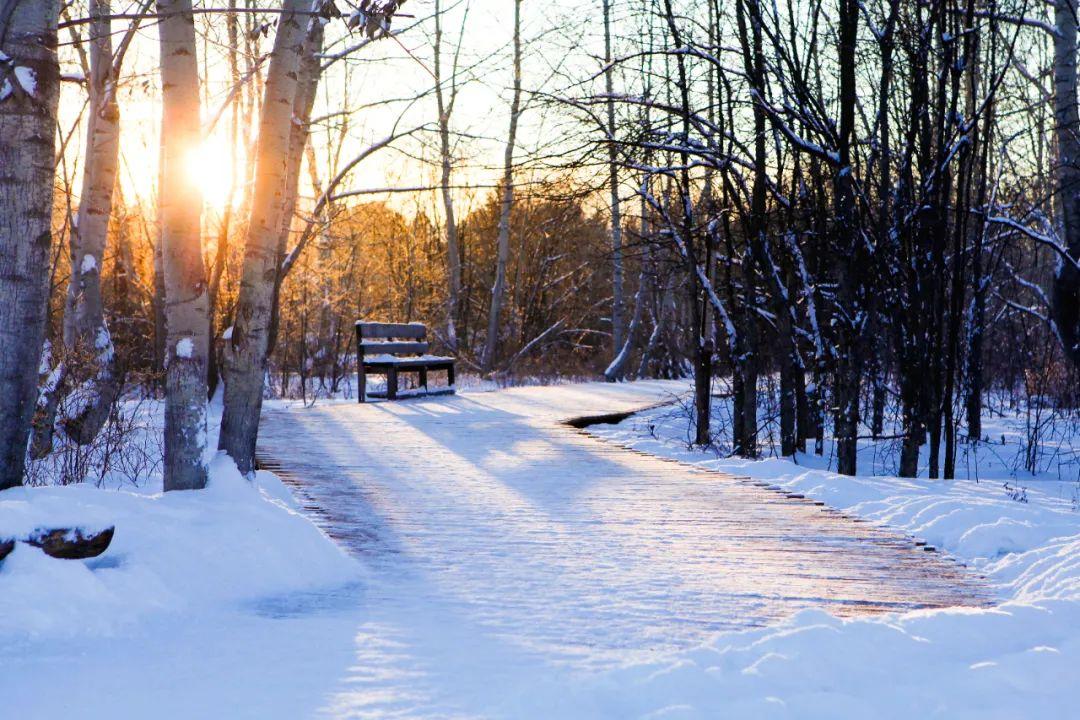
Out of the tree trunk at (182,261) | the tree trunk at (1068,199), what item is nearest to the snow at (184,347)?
the tree trunk at (182,261)

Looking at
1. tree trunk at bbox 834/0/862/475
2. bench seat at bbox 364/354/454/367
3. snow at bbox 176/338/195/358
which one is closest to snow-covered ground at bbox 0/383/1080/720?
snow at bbox 176/338/195/358

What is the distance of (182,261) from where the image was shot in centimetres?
557

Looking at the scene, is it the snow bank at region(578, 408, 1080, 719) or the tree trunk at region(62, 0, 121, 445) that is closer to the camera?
the snow bank at region(578, 408, 1080, 719)

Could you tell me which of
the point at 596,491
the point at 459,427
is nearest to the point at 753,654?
the point at 596,491

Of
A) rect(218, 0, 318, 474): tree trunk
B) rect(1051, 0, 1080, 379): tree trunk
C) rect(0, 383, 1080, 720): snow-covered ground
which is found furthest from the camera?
rect(1051, 0, 1080, 379): tree trunk

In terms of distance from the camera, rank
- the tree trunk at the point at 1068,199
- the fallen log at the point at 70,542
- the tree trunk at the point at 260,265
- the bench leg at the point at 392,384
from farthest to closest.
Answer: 1. the bench leg at the point at 392,384
2. the tree trunk at the point at 1068,199
3. the tree trunk at the point at 260,265
4. the fallen log at the point at 70,542

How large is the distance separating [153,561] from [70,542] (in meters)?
0.41

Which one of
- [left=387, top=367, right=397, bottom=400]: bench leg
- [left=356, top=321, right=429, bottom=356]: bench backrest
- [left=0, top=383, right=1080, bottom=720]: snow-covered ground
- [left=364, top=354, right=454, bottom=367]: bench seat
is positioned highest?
[left=356, top=321, right=429, bottom=356]: bench backrest

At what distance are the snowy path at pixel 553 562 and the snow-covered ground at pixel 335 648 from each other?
0.12 ft

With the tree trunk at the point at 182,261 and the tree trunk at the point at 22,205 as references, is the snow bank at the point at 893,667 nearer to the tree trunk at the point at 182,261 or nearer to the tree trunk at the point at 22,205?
the tree trunk at the point at 22,205

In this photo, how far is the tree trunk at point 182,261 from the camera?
5535 millimetres

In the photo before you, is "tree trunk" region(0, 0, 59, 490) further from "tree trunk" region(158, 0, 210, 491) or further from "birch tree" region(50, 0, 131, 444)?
"birch tree" region(50, 0, 131, 444)

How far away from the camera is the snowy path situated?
3664 mm

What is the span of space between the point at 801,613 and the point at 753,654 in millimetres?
503
